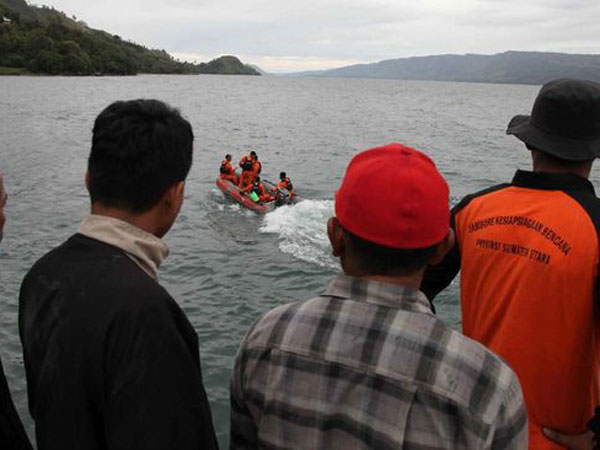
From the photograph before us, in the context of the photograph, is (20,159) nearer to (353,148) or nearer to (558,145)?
(353,148)

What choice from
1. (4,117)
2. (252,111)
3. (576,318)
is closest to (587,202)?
(576,318)

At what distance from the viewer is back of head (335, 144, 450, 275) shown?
160 centimetres

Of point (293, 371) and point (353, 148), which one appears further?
point (353, 148)

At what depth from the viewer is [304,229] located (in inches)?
621

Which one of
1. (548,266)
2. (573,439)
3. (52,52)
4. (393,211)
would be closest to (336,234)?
(393,211)

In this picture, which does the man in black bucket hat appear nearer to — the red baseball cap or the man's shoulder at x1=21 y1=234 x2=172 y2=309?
the red baseball cap

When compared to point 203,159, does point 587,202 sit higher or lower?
higher

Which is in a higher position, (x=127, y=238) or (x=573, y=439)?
(x=127, y=238)

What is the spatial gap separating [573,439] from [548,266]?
726 millimetres

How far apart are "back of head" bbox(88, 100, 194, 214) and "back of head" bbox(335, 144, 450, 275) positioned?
0.65 meters

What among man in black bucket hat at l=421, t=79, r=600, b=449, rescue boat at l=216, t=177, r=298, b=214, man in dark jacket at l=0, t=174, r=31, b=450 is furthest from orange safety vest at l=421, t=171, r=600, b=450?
rescue boat at l=216, t=177, r=298, b=214

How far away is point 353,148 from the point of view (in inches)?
1588

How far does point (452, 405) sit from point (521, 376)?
910mm

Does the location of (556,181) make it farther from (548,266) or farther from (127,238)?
(127,238)
